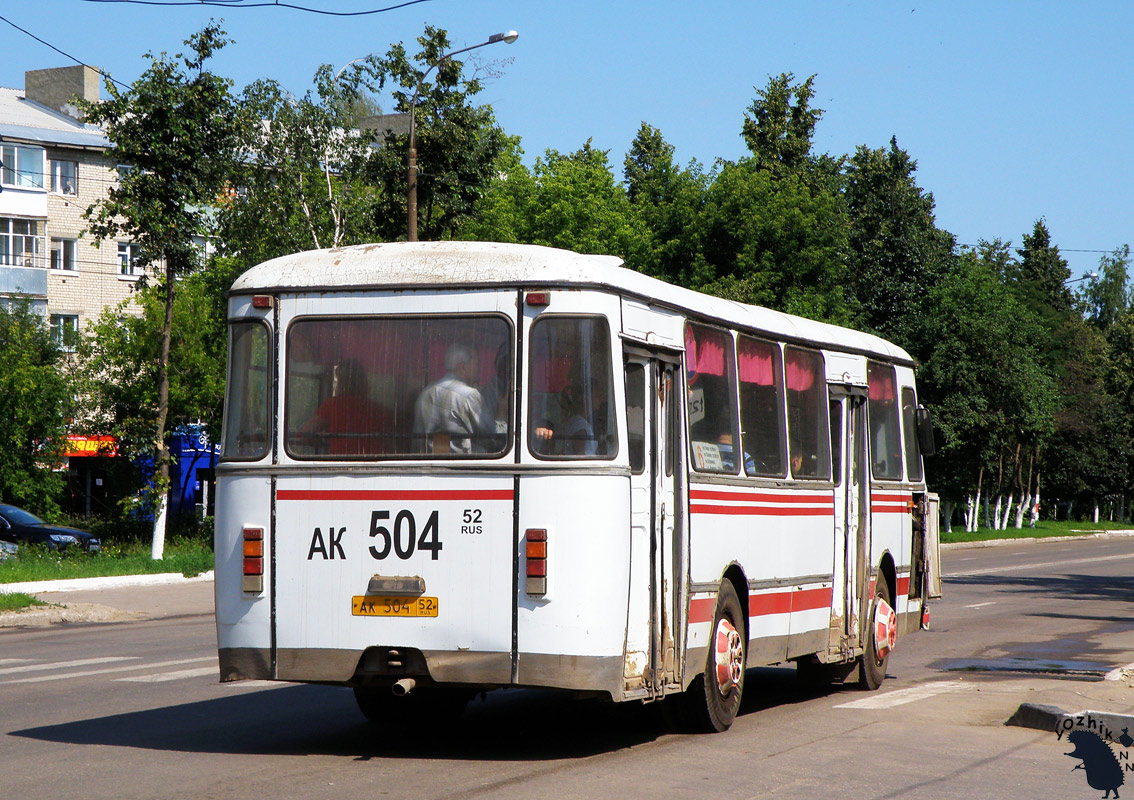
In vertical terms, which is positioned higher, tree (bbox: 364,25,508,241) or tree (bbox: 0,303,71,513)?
tree (bbox: 364,25,508,241)

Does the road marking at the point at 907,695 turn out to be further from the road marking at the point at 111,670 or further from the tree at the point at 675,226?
the tree at the point at 675,226

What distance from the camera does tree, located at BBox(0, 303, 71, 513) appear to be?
145ft

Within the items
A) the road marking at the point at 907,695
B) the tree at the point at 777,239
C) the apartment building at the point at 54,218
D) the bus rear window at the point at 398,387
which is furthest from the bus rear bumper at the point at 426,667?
the apartment building at the point at 54,218

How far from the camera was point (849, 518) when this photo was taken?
12.5 meters

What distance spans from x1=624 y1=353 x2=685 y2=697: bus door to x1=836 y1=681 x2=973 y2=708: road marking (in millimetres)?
3339

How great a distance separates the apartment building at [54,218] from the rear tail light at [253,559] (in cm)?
5345

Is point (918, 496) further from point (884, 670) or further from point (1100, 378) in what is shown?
point (1100, 378)

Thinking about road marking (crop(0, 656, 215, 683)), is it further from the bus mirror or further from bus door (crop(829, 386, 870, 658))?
the bus mirror

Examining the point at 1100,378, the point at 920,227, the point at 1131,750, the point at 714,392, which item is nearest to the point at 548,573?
the point at 714,392

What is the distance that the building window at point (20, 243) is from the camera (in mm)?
60344

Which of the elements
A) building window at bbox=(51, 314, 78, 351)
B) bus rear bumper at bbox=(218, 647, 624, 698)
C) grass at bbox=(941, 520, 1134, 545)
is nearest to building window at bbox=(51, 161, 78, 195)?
building window at bbox=(51, 314, 78, 351)

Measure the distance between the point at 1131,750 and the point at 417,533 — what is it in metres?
4.81

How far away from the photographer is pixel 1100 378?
72.6 m

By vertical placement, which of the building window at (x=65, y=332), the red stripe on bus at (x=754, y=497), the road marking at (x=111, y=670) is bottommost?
the road marking at (x=111, y=670)
